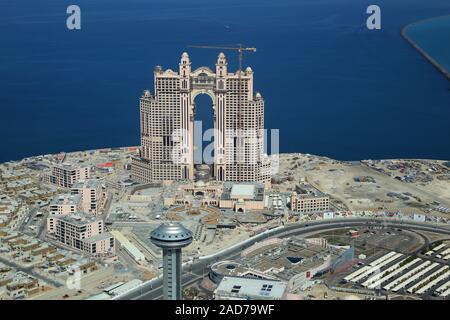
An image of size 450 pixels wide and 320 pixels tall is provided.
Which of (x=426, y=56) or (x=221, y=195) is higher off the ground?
(x=426, y=56)

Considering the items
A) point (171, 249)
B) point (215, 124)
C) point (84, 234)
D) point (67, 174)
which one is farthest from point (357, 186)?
point (171, 249)

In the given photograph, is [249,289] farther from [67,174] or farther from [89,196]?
[67,174]

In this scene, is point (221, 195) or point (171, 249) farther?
point (221, 195)

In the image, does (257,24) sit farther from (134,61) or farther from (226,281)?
(226,281)

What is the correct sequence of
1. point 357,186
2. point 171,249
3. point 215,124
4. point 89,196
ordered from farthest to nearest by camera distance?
Answer: point 357,186, point 215,124, point 89,196, point 171,249

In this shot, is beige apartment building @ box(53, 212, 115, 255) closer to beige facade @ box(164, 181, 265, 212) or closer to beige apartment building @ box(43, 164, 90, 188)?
beige facade @ box(164, 181, 265, 212)
